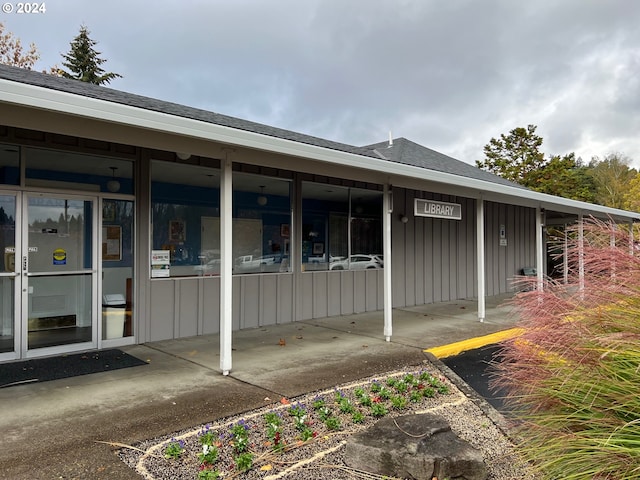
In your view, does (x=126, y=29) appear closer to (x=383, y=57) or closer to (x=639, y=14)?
(x=383, y=57)

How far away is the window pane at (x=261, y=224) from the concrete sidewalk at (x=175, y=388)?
121 centimetres

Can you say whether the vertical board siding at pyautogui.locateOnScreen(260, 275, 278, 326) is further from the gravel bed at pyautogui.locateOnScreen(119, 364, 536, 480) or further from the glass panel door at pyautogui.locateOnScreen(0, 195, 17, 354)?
the glass panel door at pyautogui.locateOnScreen(0, 195, 17, 354)

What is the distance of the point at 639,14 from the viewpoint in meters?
15.7

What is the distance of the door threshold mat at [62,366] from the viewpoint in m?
4.88

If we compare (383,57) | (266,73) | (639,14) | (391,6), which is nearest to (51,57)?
(266,73)

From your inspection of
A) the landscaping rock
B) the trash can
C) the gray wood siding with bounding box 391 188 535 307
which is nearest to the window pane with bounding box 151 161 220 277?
the trash can

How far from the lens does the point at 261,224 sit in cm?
819

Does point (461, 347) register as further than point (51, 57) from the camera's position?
No

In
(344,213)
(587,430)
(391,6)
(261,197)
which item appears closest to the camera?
(587,430)

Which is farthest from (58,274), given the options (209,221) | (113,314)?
(209,221)

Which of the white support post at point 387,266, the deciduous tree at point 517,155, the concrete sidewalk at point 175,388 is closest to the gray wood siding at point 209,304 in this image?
the concrete sidewalk at point 175,388

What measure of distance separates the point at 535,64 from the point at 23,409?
82.0 feet

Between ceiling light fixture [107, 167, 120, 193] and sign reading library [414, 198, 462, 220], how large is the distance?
4753 mm

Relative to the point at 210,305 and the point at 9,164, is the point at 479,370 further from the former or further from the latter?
the point at 9,164
